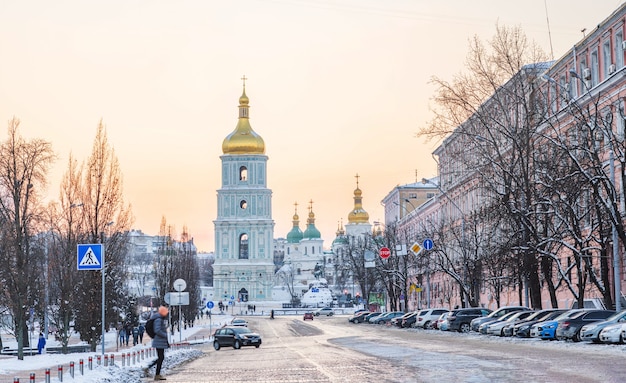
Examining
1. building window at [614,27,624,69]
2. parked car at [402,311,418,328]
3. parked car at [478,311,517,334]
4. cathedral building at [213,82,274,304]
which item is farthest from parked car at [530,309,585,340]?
cathedral building at [213,82,274,304]

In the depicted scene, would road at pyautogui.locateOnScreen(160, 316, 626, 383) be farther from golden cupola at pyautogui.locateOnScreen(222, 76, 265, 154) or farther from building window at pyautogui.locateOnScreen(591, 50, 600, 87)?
golden cupola at pyautogui.locateOnScreen(222, 76, 265, 154)

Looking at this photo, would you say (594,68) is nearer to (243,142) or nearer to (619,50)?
(619,50)

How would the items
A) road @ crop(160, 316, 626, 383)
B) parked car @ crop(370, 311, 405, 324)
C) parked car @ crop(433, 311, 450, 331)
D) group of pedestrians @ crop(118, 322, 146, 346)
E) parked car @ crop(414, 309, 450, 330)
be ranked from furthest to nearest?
1. parked car @ crop(370, 311, 405, 324)
2. parked car @ crop(414, 309, 450, 330)
3. group of pedestrians @ crop(118, 322, 146, 346)
4. parked car @ crop(433, 311, 450, 331)
5. road @ crop(160, 316, 626, 383)

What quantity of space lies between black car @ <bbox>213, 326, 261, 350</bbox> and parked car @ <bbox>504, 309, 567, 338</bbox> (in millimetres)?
12328

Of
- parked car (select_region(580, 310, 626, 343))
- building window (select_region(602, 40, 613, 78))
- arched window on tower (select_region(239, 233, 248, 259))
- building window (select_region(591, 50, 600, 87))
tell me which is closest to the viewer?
parked car (select_region(580, 310, 626, 343))

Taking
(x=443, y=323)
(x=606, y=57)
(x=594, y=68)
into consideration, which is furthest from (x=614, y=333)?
(x=594, y=68)

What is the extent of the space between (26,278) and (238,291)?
140 m

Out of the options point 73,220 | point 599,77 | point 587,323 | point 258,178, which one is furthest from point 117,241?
point 258,178

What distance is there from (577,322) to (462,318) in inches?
695

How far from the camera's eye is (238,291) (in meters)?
182

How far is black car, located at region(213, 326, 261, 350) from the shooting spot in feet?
158

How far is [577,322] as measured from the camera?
36250 millimetres

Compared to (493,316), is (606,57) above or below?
above

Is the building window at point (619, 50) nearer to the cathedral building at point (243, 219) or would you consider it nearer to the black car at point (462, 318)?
the black car at point (462, 318)
